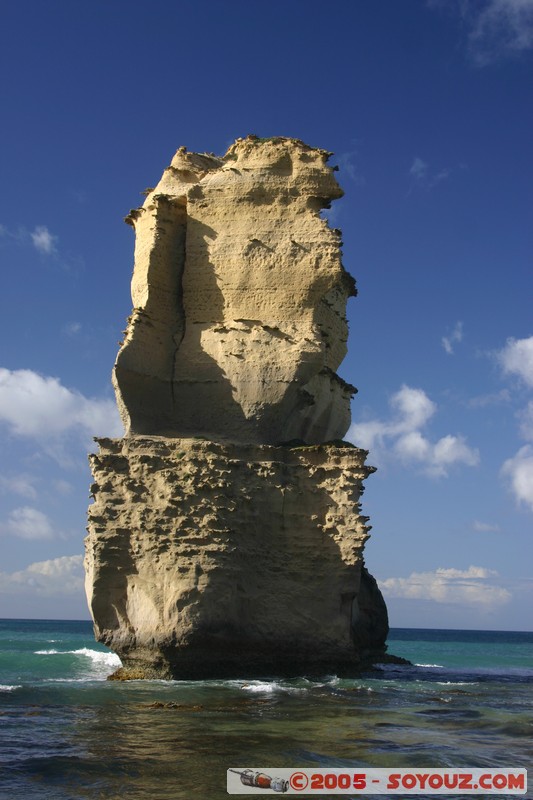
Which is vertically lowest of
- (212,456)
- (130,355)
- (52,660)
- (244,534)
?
(52,660)

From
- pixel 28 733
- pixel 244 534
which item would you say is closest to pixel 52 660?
pixel 244 534

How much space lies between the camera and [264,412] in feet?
70.0

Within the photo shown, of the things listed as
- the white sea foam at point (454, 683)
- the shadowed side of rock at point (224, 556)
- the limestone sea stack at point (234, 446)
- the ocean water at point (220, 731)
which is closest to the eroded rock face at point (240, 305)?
the limestone sea stack at point (234, 446)

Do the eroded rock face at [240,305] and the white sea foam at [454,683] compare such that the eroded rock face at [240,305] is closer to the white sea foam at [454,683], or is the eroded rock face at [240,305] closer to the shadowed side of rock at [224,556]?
the shadowed side of rock at [224,556]

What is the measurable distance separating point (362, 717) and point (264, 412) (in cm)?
943

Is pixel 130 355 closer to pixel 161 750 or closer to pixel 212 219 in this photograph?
pixel 212 219

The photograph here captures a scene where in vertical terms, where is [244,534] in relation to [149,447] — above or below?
below

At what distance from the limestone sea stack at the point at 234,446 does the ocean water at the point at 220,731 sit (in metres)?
1.20

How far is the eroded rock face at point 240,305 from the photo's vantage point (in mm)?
21500

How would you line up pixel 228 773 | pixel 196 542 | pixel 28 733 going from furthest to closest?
pixel 196 542, pixel 28 733, pixel 228 773

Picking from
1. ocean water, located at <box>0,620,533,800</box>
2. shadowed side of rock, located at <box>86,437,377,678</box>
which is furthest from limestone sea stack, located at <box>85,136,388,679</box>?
ocean water, located at <box>0,620,533,800</box>

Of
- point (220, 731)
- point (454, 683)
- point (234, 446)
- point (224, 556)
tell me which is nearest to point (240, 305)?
point (234, 446)

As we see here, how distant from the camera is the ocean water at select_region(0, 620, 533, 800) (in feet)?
30.2

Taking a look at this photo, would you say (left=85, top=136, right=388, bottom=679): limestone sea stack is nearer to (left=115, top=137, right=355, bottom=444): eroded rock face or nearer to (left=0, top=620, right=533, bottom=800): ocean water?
(left=115, top=137, right=355, bottom=444): eroded rock face
